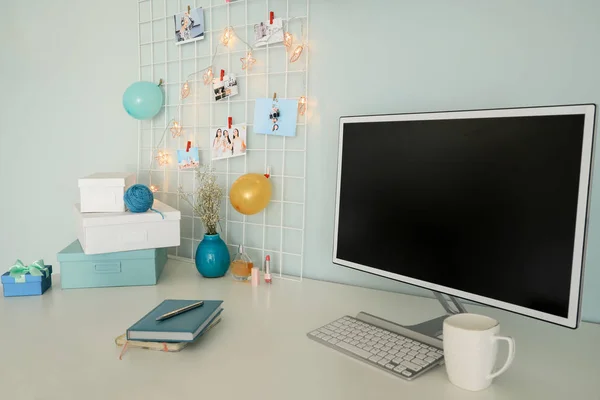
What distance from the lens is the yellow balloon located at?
1.44 meters

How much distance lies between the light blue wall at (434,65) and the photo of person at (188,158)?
454 millimetres

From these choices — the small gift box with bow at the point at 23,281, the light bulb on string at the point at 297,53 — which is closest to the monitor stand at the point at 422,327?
the light bulb on string at the point at 297,53

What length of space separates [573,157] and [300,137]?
2.75 ft

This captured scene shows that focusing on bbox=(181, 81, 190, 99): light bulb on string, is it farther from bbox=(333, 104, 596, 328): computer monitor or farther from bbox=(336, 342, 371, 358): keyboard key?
bbox=(336, 342, 371, 358): keyboard key

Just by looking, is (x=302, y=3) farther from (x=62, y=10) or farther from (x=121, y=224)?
(x=62, y=10)

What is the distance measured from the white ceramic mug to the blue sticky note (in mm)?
836

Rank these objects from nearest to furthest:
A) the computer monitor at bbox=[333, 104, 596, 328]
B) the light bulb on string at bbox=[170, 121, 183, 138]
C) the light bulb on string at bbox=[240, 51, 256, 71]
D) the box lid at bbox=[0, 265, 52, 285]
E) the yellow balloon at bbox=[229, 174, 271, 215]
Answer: the computer monitor at bbox=[333, 104, 596, 328] → the box lid at bbox=[0, 265, 52, 285] → the yellow balloon at bbox=[229, 174, 271, 215] → the light bulb on string at bbox=[240, 51, 256, 71] → the light bulb on string at bbox=[170, 121, 183, 138]

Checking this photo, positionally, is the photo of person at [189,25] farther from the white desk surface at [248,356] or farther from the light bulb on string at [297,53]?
the white desk surface at [248,356]

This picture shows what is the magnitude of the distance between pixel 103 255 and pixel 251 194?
469 mm

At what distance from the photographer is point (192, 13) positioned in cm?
169

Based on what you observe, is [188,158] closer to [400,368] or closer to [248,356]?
[248,356]

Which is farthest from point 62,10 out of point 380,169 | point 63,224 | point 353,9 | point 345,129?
point 380,169

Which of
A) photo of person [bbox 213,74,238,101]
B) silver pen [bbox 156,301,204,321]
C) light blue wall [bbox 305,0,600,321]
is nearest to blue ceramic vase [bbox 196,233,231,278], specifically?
light blue wall [bbox 305,0,600,321]

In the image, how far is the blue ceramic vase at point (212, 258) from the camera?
151 centimetres
